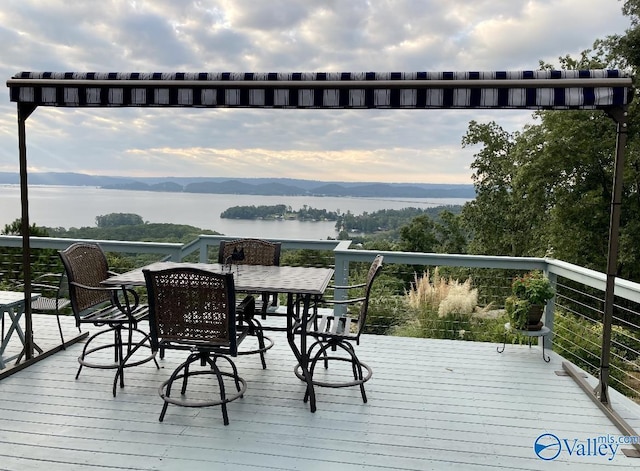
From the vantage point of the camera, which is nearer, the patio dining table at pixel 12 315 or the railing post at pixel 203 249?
the patio dining table at pixel 12 315

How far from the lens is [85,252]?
3859mm

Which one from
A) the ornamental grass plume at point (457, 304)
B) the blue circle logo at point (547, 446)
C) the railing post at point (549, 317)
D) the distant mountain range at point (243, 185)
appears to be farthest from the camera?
the distant mountain range at point (243, 185)

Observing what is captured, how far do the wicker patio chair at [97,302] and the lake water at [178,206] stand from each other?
32.2 inches

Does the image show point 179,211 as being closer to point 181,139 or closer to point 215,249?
point 215,249

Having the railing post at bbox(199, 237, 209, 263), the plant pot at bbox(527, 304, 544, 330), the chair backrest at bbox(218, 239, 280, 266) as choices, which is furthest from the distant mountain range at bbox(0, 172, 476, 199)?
the plant pot at bbox(527, 304, 544, 330)

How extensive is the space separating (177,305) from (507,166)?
18.8 metres

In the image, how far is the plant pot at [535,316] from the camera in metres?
4.28

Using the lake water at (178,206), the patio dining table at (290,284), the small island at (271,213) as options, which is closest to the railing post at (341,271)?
the lake water at (178,206)

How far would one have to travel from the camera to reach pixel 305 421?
3008 mm

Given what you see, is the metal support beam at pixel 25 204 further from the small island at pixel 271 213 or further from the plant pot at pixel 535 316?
the plant pot at pixel 535 316

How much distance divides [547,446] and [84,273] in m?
3.47

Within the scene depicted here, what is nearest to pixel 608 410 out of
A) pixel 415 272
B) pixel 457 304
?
pixel 457 304

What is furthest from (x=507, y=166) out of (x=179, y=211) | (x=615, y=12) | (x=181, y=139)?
(x=179, y=211)

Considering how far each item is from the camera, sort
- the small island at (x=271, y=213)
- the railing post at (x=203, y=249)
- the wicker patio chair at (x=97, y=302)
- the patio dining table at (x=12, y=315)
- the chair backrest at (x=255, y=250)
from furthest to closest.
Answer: the small island at (x=271, y=213) → the railing post at (x=203, y=249) → the chair backrest at (x=255, y=250) → the patio dining table at (x=12, y=315) → the wicker patio chair at (x=97, y=302)
